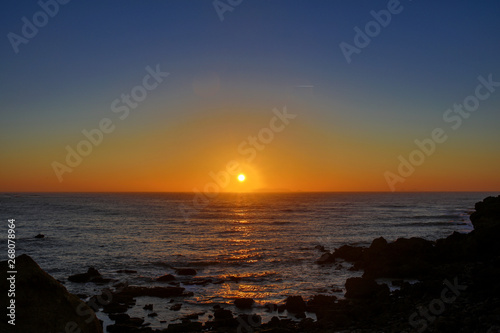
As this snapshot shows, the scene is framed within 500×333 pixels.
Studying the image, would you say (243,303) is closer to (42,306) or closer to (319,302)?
(319,302)

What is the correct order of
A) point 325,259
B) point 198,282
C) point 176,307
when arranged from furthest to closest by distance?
point 325,259, point 198,282, point 176,307

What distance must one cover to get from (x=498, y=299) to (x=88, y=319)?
53.3 feet

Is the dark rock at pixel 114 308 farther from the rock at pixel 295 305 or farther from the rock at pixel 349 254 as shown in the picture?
the rock at pixel 349 254

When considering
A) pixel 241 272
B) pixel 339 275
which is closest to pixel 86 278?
pixel 241 272

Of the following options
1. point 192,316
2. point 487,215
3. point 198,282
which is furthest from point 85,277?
point 487,215

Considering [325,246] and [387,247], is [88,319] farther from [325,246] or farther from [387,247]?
[325,246]

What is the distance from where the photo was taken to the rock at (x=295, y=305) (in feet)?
71.5

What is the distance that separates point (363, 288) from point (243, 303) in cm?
767

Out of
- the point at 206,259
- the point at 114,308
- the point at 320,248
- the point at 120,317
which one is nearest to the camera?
the point at 120,317

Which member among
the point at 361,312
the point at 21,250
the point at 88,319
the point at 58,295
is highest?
the point at 21,250

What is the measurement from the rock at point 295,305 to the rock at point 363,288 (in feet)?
11.9

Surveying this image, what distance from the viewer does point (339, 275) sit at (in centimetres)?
3256

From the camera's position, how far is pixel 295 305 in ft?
72.2

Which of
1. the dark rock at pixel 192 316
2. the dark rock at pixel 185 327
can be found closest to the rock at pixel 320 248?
the dark rock at pixel 192 316
